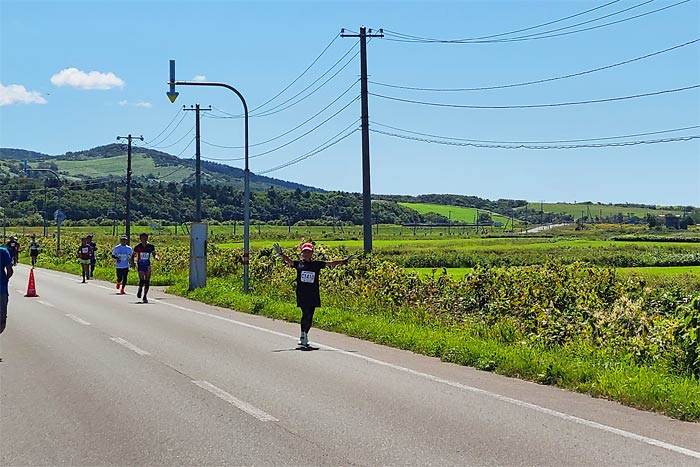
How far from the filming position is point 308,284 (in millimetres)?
14430

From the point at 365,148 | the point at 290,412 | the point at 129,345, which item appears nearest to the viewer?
the point at 290,412

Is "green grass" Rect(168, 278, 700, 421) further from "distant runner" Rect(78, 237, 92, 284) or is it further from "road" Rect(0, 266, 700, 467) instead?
"distant runner" Rect(78, 237, 92, 284)

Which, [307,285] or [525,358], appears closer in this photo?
[525,358]

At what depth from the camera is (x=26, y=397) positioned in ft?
31.9

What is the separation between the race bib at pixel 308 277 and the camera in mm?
14398

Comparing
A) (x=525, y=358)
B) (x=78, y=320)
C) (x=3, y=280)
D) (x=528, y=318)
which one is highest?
(x=3, y=280)

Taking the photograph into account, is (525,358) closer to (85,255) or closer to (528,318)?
(528,318)

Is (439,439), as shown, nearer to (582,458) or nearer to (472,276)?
(582,458)

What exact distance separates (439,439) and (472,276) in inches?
458

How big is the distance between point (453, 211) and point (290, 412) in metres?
176

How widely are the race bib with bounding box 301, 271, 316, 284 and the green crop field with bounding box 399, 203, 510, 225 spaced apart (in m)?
148

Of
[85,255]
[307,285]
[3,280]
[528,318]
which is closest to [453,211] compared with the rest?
[85,255]

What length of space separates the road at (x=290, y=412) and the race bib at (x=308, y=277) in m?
1.15

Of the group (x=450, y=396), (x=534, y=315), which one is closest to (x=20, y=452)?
(x=450, y=396)
